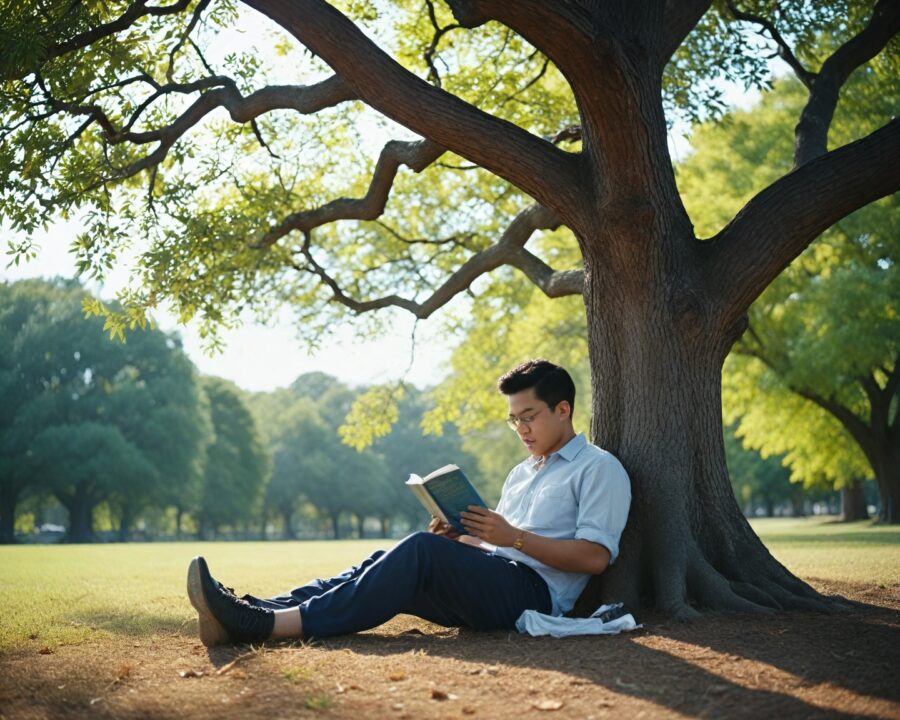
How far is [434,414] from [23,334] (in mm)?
24084

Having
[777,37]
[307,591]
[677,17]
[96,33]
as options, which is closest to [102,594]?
[307,591]

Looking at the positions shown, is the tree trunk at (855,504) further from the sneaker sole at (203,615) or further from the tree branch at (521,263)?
the sneaker sole at (203,615)

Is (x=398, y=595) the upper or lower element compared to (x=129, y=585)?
upper

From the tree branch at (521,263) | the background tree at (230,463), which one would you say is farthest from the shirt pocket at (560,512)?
the background tree at (230,463)

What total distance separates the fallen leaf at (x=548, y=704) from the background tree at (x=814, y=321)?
1935 centimetres

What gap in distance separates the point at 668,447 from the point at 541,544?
163 centimetres

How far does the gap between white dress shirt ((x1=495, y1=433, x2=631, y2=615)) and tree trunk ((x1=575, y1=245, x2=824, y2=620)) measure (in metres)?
0.74

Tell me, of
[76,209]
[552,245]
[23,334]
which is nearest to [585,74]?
[76,209]

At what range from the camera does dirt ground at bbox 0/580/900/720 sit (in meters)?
3.59

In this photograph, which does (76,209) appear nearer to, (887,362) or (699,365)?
(699,365)

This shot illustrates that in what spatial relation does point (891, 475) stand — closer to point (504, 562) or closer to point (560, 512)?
point (560, 512)

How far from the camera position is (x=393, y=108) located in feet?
20.7

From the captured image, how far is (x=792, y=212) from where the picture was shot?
254 inches

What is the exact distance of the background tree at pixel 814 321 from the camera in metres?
22.0
